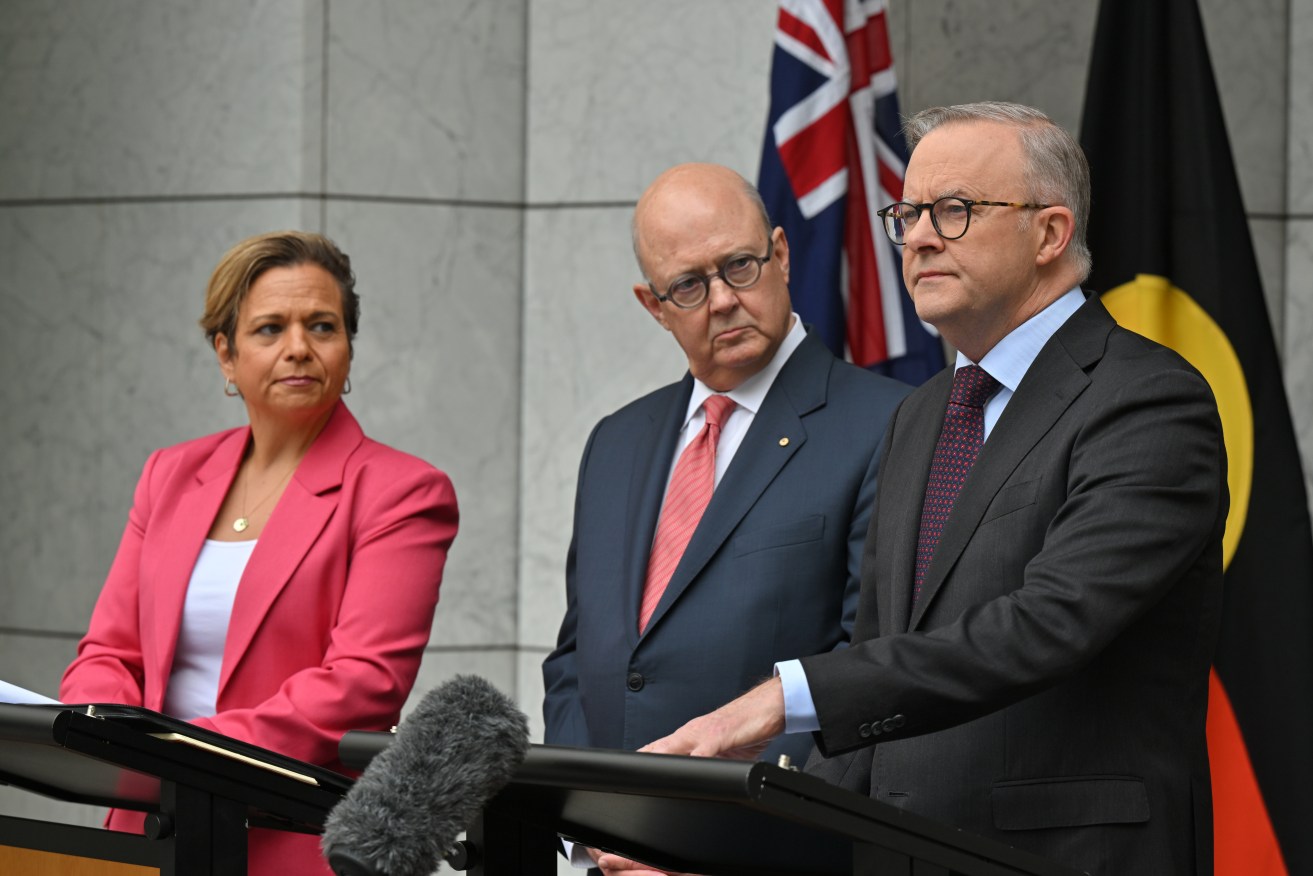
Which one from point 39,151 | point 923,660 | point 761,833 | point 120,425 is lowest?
point 761,833

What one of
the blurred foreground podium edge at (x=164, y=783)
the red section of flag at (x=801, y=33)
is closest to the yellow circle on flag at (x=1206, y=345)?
the red section of flag at (x=801, y=33)

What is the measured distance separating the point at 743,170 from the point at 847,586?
2.21 m

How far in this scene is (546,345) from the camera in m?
5.14

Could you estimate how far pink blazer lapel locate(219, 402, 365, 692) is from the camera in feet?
10.1

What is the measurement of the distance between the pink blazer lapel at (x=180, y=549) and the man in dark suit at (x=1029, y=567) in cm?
128

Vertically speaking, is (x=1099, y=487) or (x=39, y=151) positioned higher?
(x=39, y=151)

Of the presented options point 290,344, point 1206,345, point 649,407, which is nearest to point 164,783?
point 290,344

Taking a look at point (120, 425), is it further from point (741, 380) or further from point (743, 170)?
point (741, 380)

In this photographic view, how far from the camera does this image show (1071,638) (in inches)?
78.8

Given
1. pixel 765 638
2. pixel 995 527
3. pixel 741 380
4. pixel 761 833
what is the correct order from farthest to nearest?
1. pixel 741 380
2. pixel 765 638
3. pixel 995 527
4. pixel 761 833

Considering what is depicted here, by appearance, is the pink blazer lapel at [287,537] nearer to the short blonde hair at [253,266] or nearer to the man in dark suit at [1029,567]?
the short blonde hair at [253,266]

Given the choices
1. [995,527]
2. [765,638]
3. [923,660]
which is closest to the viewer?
[923,660]

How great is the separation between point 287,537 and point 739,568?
0.86 m

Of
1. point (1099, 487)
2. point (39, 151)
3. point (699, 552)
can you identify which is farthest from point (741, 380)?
point (39, 151)
